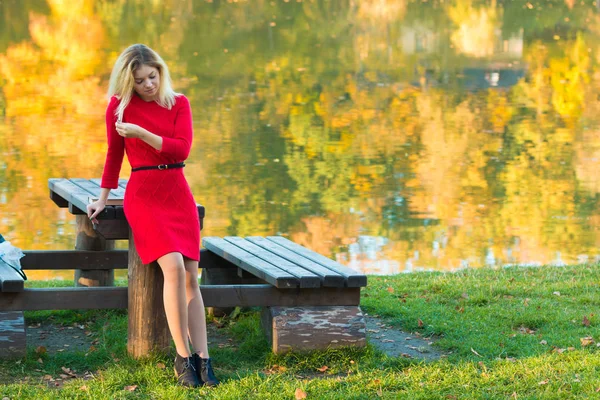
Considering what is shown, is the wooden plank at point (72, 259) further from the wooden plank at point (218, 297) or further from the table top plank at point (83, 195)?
the wooden plank at point (218, 297)

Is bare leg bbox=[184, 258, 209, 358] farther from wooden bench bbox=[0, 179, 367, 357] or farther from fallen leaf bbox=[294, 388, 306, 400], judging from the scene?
fallen leaf bbox=[294, 388, 306, 400]

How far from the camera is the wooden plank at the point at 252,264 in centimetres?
564

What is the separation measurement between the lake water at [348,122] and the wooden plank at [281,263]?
3206 millimetres

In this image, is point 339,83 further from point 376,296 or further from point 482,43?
point 376,296

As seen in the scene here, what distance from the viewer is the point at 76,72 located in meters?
22.8

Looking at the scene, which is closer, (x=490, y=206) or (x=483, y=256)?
(x=483, y=256)

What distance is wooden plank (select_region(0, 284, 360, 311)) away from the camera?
562 cm

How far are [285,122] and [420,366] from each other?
41.4 ft

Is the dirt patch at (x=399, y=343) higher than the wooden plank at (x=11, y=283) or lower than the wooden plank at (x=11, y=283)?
lower

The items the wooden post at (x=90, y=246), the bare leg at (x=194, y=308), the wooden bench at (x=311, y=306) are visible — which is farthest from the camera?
the wooden post at (x=90, y=246)

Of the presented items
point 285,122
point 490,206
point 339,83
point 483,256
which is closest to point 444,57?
point 339,83

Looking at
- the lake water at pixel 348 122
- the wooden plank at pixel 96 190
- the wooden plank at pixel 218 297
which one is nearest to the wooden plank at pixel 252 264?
the wooden plank at pixel 218 297

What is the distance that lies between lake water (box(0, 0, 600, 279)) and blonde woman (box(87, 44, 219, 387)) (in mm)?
4578

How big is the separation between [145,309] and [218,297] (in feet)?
1.54
